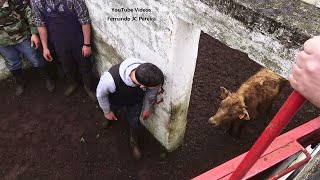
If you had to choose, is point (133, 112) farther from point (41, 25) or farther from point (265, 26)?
point (265, 26)

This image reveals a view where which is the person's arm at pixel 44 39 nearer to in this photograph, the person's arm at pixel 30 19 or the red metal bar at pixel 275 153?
the person's arm at pixel 30 19

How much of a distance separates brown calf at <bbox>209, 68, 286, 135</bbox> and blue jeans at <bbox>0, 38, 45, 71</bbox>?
3.04 metres

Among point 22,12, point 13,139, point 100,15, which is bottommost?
point 13,139

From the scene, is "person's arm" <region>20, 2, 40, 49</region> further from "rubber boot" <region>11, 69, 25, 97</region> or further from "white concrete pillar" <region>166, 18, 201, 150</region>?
"white concrete pillar" <region>166, 18, 201, 150</region>

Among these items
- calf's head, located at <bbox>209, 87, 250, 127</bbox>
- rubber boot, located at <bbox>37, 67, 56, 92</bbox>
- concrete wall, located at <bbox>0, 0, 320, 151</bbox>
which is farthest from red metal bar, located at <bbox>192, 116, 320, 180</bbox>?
rubber boot, located at <bbox>37, 67, 56, 92</bbox>

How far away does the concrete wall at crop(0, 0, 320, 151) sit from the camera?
251cm

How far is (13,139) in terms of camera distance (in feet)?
17.3

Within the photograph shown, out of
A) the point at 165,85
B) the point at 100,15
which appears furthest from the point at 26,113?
the point at 165,85

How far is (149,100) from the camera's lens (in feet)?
14.1

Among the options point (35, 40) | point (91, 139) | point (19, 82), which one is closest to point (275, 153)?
point (91, 139)

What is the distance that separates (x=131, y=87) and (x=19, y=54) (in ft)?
8.44

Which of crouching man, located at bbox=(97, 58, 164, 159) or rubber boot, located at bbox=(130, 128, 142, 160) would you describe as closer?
crouching man, located at bbox=(97, 58, 164, 159)

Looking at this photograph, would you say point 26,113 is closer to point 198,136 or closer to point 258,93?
point 198,136

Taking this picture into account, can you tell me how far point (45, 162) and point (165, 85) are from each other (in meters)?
2.32
